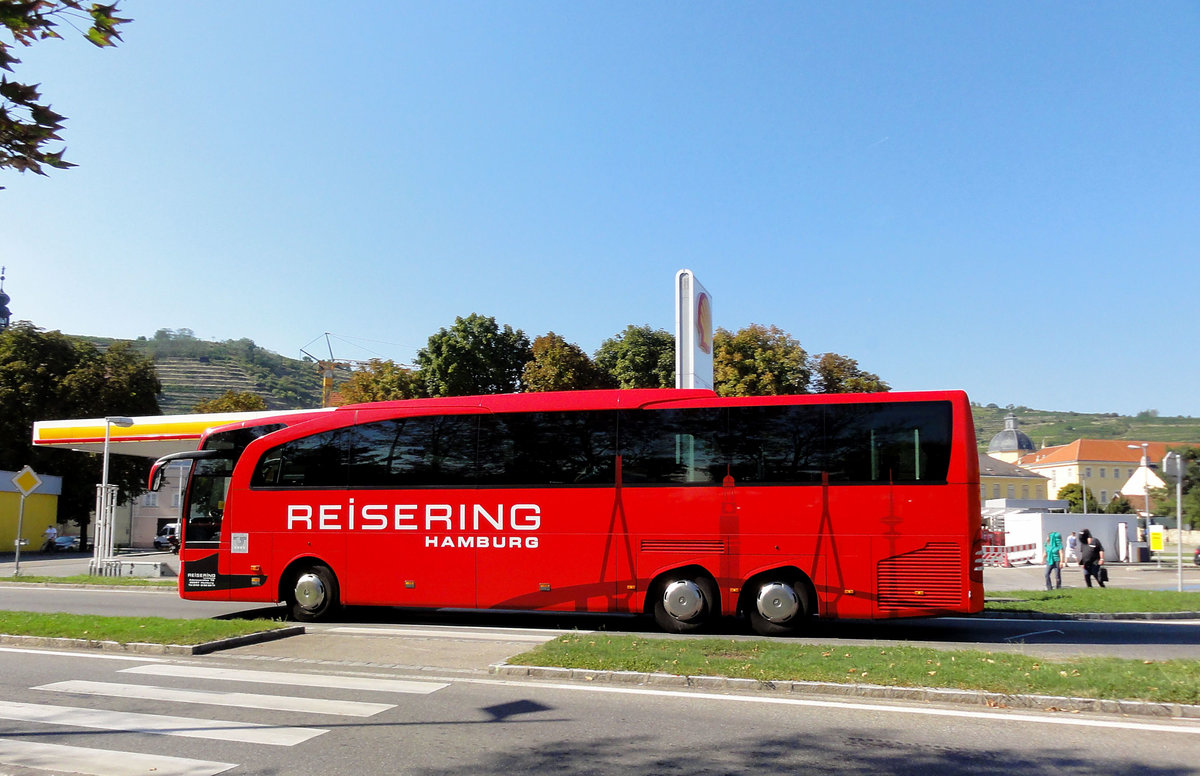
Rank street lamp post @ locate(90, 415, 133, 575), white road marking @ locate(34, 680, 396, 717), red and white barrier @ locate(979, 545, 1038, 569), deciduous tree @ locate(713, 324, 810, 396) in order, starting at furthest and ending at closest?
deciduous tree @ locate(713, 324, 810, 396), red and white barrier @ locate(979, 545, 1038, 569), street lamp post @ locate(90, 415, 133, 575), white road marking @ locate(34, 680, 396, 717)

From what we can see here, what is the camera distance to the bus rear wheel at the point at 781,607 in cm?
1296

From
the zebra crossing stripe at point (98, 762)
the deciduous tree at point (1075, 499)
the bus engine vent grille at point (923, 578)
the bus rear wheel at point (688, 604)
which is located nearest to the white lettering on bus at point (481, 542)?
the bus rear wheel at point (688, 604)

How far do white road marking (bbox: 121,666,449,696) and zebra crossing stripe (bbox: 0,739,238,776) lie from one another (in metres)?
2.63

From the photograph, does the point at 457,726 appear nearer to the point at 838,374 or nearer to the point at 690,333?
the point at 690,333

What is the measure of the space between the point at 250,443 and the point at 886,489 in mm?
10762

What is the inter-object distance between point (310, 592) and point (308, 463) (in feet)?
7.18

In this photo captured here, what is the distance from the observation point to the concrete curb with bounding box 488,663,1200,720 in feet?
25.1

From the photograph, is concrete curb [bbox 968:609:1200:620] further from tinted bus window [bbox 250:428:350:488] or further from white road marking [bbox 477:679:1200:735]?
tinted bus window [bbox 250:428:350:488]

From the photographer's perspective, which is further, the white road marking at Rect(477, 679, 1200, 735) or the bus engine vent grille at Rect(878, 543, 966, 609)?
the bus engine vent grille at Rect(878, 543, 966, 609)

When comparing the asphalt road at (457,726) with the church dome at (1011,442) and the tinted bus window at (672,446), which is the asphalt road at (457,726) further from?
the church dome at (1011,442)

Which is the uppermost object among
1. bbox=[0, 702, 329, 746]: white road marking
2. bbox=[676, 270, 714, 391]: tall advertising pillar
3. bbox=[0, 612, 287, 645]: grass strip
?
bbox=[676, 270, 714, 391]: tall advertising pillar

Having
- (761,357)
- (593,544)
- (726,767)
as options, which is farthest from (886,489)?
(761,357)

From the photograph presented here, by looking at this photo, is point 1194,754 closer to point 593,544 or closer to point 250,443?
point 593,544

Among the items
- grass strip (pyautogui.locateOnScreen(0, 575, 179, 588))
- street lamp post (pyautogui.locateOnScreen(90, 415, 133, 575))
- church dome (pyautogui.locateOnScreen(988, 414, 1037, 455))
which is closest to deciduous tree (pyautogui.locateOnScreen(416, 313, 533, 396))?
street lamp post (pyautogui.locateOnScreen(90, 415, 133, 575))
